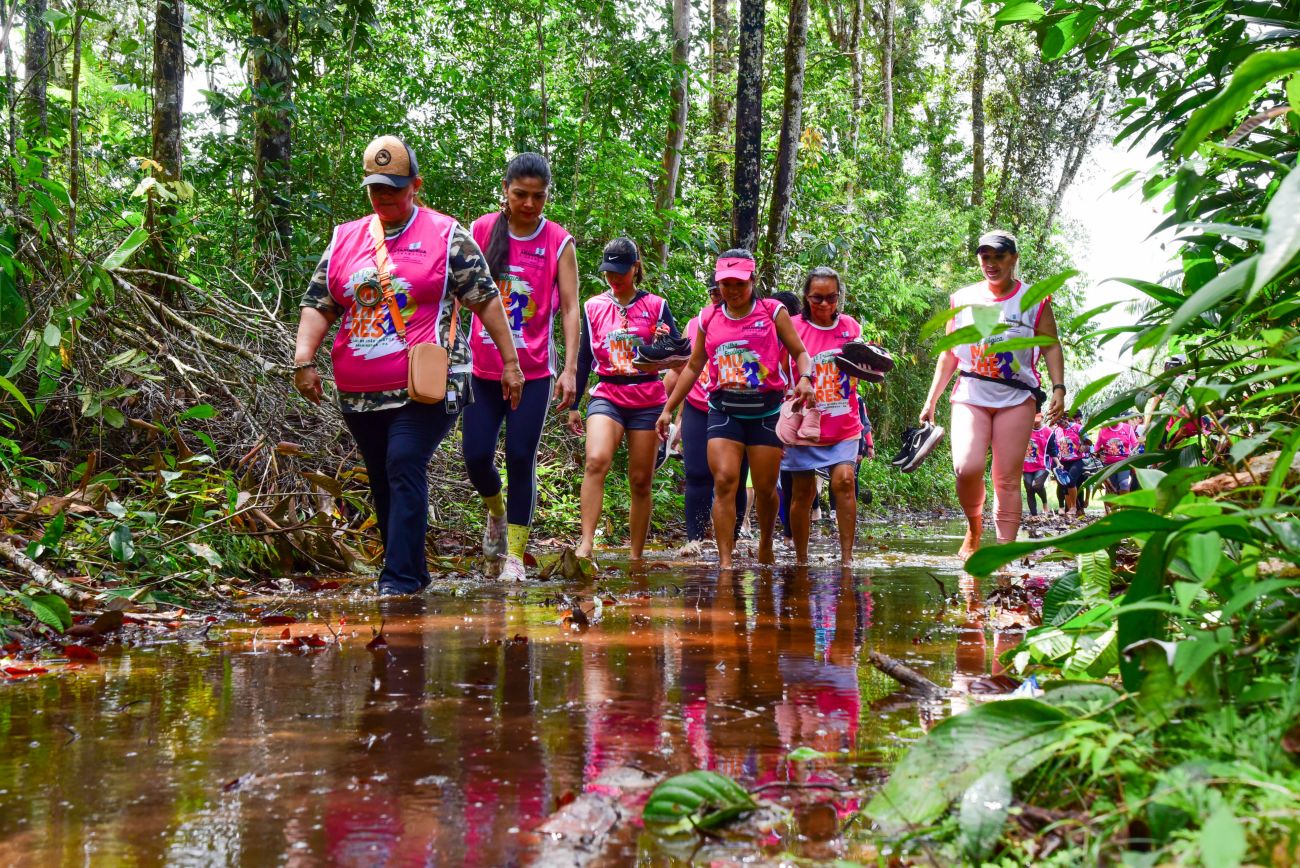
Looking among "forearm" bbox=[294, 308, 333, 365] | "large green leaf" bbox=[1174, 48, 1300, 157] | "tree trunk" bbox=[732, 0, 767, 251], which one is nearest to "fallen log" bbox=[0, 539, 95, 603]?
"forearm" bbox=[294, 308, 333, 365]

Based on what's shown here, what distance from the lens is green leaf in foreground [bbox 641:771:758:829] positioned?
2016 millimetres

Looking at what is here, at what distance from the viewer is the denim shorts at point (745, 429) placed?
324 inches

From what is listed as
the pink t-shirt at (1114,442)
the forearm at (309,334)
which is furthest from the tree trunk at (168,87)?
the pink t-shirt at (1114,442)

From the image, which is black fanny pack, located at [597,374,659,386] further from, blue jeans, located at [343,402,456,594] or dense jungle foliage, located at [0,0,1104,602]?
blue jeans, located at [343,402,456,594]

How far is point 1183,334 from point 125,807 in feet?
10.5

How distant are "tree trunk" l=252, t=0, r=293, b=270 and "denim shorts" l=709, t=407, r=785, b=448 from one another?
4.45 meters

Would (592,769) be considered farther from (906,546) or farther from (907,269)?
(907,269)

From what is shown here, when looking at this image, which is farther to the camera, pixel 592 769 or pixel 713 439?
pixel 713 439

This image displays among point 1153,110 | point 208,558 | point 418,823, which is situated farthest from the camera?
point 208,558

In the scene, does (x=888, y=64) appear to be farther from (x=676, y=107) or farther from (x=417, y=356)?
(x=417, y=356)

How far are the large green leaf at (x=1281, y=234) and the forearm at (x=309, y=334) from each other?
4.96m

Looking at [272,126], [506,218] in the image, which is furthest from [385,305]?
[272,126]

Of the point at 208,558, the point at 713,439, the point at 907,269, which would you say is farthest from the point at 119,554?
the point at 907,269

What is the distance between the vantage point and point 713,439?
27.2 feet
